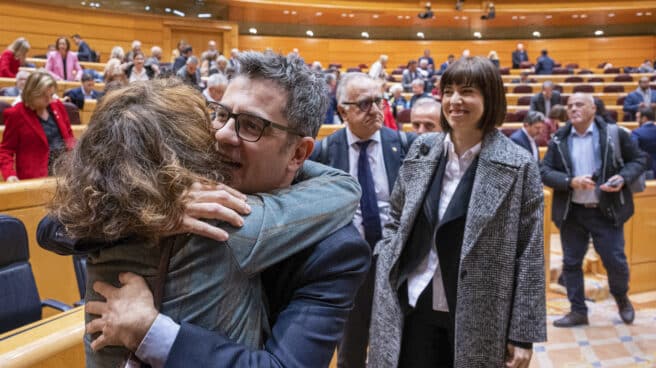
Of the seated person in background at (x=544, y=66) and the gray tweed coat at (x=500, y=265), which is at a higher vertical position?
the seated person in background at (x=544, y=66)

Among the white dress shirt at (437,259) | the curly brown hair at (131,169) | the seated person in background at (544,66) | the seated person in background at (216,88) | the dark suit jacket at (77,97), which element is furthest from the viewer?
the seated person in background at (544,66)

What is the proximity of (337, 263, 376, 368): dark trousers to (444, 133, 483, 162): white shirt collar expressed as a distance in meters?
0.63

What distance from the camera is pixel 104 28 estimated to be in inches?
580

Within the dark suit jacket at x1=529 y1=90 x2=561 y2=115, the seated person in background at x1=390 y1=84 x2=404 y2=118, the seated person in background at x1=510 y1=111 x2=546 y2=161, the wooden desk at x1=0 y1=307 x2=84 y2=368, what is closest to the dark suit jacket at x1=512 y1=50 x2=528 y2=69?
the dark suit jacket at x1=529 y1=90 x2=561 y2=115

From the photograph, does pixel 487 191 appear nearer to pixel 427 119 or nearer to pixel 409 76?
pixel 427 119

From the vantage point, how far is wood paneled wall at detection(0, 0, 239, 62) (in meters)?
13.1

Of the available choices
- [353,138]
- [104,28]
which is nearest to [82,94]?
[353,138]

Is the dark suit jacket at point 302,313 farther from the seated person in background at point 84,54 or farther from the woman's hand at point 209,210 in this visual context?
the seated person in background at point 84,54

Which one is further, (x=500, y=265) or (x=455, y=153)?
(x=455, y=153)

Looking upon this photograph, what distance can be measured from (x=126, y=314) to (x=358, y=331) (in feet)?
5.15

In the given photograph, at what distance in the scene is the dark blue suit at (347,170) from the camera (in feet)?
7.02

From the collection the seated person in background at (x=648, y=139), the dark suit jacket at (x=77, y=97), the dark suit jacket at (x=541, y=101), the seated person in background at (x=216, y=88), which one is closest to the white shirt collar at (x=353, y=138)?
the seated person in background at (x=216, y=88)

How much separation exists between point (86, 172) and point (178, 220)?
0.13 meters

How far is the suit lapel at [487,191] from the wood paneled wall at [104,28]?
14341 mm
